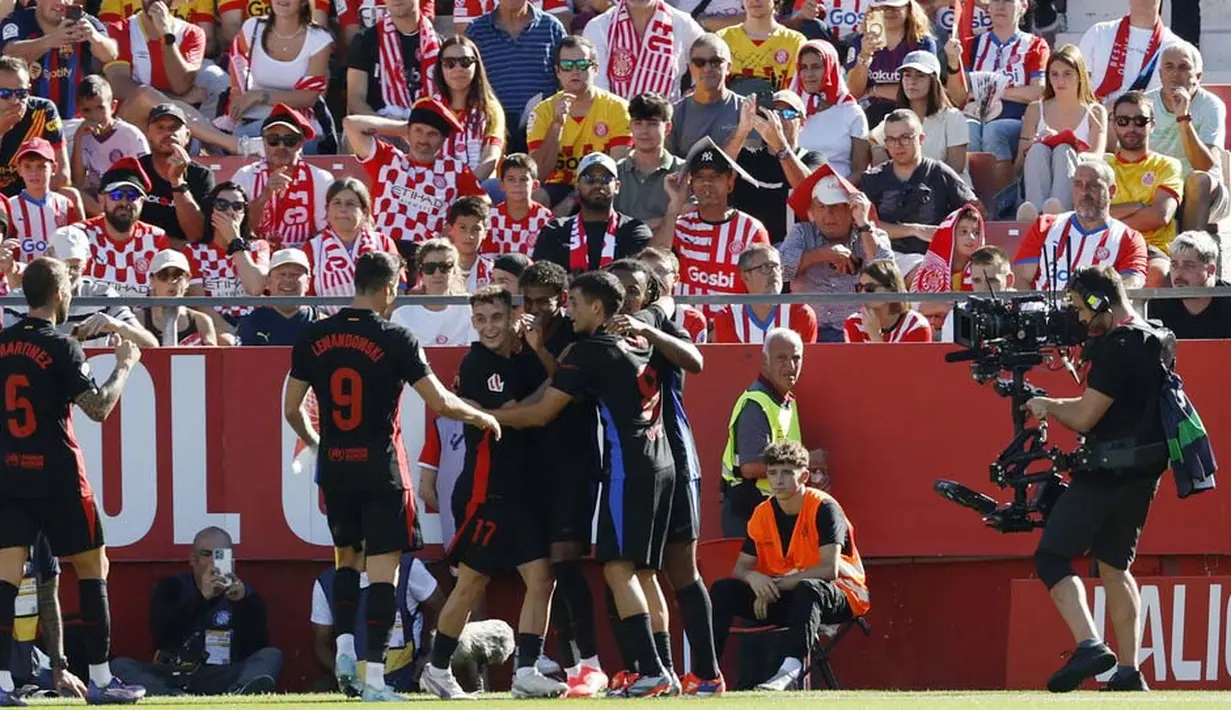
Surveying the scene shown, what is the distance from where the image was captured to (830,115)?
1432cm

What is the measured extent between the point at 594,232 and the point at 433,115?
1.62m

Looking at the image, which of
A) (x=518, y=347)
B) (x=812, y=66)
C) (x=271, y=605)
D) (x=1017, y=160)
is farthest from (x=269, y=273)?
(x=1017, y=160)

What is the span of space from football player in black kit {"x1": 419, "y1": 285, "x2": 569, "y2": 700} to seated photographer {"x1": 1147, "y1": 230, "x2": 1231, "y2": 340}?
153 inches

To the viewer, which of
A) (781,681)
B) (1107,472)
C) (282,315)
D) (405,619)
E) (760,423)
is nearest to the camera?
(1107,472)

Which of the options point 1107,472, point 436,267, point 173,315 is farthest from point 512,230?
point 1107,472

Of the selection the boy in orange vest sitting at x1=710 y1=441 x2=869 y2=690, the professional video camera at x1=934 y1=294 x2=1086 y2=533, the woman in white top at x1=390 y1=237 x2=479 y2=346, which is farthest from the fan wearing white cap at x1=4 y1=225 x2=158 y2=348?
the professional video camera at x1=934 y1=294 x2=1086 y2=533

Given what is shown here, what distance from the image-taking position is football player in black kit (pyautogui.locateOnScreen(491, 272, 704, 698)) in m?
9.92

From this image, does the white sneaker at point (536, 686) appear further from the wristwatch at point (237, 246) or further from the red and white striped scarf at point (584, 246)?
the wristwatch at point (237, 246)

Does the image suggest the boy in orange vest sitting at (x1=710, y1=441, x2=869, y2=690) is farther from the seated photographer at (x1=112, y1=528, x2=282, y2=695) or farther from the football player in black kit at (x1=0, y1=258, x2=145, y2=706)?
the football player in black kit at (x1=0, y1=258, x2=145, y2=706)

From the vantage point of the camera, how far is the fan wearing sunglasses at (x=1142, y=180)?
13.6 metres

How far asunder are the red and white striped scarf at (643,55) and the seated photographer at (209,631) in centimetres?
454

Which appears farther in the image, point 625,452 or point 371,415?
point 371,415

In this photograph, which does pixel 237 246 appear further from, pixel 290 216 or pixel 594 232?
pixel 594 232

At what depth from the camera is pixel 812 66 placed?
47.0 ft
